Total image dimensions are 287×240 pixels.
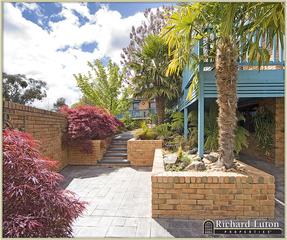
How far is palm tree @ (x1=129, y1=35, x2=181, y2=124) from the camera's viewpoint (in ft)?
34.7

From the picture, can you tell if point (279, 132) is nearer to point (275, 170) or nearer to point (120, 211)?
point (275, 170)

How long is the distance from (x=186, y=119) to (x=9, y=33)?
6.38 m

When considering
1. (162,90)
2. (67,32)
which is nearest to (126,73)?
(162,90)

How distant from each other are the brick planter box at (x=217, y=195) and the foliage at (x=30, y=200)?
5.51ft

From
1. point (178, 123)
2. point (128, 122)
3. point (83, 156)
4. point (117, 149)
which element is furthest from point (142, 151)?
point (128, 122)

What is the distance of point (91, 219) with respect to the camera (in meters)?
3.36

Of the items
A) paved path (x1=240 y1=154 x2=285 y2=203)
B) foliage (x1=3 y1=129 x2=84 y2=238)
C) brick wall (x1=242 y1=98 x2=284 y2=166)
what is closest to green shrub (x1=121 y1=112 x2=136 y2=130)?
paved path (x1=240 y1=154 x2=285 y2=203)

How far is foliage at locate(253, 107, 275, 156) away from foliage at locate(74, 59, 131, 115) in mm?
8717

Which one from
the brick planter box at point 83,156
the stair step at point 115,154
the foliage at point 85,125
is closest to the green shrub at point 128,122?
the stair step at point 115,154

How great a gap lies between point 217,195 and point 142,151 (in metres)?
4.61

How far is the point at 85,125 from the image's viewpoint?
7.57 metres

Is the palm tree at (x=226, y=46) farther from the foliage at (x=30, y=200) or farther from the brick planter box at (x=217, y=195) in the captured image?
the foliage at (x=30, y=200)

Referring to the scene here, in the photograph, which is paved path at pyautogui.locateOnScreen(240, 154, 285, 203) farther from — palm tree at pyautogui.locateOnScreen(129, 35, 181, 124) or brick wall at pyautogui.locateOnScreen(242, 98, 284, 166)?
palm tree at pyautogui.locateOnScreen(129, 35, 181, 124)

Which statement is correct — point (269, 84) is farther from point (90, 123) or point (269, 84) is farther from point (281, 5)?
point (90, 123)
